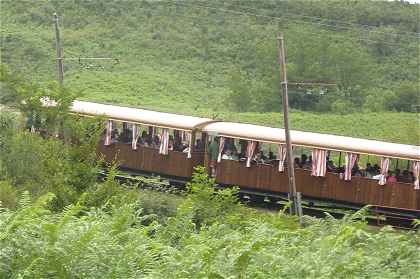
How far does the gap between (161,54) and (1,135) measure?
3169 cm

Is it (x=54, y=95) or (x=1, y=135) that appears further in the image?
(x=1, y=135)

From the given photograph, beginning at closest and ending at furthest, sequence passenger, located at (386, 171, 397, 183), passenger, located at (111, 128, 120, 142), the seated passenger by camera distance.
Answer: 1. passenger, located at (386, 171, 397, 183)
2. the seated passenger
3. passenger, located at (111, 128, 120, 142)

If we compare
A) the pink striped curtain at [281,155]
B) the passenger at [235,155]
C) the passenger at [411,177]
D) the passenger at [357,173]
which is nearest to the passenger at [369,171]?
the passenger at [357,173]

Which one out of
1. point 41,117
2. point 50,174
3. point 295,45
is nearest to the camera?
point 50,174

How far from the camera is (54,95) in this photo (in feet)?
70.3

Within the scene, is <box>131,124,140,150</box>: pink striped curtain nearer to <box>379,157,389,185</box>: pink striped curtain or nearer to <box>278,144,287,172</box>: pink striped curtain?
<box>278,144,287,172</box>: pink striped curtain

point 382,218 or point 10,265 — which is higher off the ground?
point 10,265

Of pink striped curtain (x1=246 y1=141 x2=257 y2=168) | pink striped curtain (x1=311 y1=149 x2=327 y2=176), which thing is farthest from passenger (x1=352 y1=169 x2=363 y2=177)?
pink striped curtain (x1=246 y1=141 x2=257 y2=168)

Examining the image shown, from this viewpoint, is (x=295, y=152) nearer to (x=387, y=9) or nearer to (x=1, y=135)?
(x=1, y=135)

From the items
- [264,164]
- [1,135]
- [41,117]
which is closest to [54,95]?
[41,117]

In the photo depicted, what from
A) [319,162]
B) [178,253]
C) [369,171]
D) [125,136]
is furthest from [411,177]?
[178,253]

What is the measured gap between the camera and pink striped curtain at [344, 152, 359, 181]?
20781mm

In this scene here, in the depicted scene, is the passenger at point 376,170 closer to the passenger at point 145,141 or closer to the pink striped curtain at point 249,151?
the pink striped curtain at point 249,151

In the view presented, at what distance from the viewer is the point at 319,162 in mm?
21312
